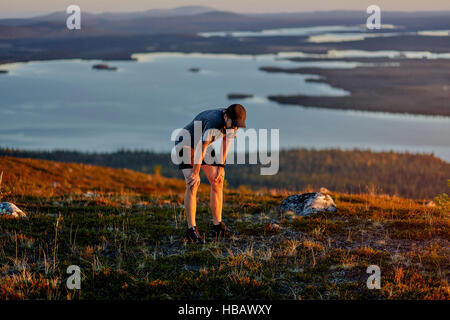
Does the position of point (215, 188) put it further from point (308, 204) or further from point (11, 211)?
point (11, 211)

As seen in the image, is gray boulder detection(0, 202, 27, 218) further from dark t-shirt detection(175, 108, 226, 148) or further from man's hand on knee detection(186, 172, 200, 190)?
dark t-shirt detection(175, 108, 226, 148)

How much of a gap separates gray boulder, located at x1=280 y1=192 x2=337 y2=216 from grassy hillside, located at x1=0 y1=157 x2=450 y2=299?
366 mm

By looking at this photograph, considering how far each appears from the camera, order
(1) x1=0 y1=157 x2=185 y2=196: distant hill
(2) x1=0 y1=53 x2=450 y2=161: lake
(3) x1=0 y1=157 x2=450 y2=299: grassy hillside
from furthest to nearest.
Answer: (2) x1=0 y1=53 x2=450 y2=161: lake, (1) x1=0 y1=157 x2=185 y2=196: distant hill, (3) x1=0 y1=157 x2=450 y2=299: grassy hillside

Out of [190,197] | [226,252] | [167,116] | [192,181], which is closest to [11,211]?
[190,197]

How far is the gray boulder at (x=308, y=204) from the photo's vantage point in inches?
468

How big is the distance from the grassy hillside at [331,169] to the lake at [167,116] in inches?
315

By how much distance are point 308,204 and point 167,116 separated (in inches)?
4471

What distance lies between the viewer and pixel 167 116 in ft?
406

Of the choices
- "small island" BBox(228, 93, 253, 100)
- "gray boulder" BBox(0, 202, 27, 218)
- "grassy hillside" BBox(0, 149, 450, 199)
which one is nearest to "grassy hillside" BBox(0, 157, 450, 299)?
"gray boulder" BBox(0, 202, 27, 218)

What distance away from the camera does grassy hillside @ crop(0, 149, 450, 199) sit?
5097cm

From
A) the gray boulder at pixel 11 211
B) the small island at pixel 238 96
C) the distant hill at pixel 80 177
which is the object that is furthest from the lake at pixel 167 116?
the gray boulder at pixel 11 211
